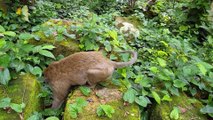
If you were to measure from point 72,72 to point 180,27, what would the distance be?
12.8 feet

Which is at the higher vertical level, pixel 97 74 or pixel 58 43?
pixel 58 43

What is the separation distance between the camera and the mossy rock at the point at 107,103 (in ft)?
12.5

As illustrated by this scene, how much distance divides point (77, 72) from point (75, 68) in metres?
0.07

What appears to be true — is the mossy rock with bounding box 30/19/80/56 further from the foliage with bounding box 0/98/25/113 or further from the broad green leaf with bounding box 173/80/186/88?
the broad green leaf with bounding box 173/80/186/88

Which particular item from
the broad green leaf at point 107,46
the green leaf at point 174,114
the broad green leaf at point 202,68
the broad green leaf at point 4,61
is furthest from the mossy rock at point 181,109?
the broad green leaf at point 4,61

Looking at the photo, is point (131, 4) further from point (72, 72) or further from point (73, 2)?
point (72, 72)

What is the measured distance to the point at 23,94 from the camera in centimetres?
399

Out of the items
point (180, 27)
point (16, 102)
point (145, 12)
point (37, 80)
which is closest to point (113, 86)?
point (37, 80)

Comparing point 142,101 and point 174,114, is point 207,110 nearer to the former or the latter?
point 174,114

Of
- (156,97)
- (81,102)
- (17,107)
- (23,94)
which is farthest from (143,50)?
(17,107)

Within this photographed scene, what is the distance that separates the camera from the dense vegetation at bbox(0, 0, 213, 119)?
4305 mm

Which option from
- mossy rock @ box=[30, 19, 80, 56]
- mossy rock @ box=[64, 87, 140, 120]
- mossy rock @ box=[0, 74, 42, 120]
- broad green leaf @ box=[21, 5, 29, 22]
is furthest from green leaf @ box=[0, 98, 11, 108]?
broad green leaf @ box=[21, 5, 29, 22]

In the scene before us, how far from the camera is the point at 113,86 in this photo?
14.5ft

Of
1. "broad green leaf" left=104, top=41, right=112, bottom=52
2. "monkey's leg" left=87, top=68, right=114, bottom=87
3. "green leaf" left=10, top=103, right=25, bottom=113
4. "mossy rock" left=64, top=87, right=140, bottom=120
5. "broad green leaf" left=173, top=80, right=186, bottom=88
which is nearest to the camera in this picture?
"green leaf" left=10, top=103, right=25, bottom=113
